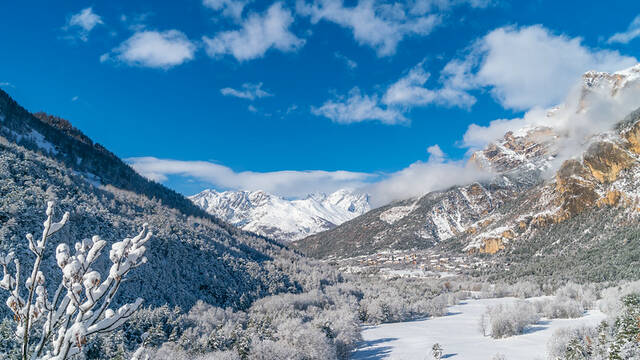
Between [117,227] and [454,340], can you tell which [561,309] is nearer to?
[454,340]

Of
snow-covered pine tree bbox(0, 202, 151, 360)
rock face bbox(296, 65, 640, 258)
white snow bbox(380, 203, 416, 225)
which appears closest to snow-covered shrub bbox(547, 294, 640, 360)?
snow-covered pine tree bbox(0, 202, 151, 360)

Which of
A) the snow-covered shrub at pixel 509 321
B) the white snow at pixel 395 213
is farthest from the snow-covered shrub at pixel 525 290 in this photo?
the white snow at pixel 395 213

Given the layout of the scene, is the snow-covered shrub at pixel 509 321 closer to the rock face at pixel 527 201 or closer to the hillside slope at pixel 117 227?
the hillside slope at pixel 117 227

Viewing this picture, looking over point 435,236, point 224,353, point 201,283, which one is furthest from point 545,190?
point 224,353

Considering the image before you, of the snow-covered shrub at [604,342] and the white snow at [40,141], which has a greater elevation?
the white snow at [40,141]

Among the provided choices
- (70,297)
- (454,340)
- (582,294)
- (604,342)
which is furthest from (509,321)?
(70,297)

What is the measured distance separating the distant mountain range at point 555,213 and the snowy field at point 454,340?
28.7m

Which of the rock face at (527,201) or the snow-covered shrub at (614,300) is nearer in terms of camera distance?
the snow-covered shrub at (614,300)

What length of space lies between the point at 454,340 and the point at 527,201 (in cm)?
10276

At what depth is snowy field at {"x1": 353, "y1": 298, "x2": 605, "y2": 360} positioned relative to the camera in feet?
71.8

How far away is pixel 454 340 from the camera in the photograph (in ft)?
86.5

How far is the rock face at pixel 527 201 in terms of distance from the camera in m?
80.2

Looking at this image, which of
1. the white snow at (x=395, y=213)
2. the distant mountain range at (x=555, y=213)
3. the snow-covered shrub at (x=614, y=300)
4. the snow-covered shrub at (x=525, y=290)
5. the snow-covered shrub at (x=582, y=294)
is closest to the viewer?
the snow-covered shrub at (x=614, y=300)

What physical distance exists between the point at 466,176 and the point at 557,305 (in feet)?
584
